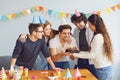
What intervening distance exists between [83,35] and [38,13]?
1061 mm

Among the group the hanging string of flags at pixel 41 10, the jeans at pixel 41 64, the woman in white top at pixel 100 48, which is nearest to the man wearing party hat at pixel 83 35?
the woman in white top at pixel 100 48

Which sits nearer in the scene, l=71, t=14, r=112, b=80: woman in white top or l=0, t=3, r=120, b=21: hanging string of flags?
l=71, t=14, r=112, b=80: woman in white top

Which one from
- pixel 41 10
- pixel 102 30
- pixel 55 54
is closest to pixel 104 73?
pixel 102 30

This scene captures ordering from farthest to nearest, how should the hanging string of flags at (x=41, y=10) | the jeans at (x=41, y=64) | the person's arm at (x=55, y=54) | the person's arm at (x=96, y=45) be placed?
the hanging string of flags at (x=41, y=10), the jeans at (x=41, y=64), the person's arm at (x=55, y=54), the person's arm at (x=96, y=45)

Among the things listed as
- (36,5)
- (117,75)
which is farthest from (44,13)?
(117,75)

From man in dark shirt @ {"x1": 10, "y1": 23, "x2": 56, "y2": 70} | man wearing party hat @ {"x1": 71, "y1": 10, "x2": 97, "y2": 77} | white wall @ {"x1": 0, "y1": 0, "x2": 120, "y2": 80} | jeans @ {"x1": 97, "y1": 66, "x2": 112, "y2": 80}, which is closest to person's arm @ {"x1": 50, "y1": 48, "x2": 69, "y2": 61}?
man in dark shirt @ {"x1": 10, "y1": 23, "x2": 56, "y2": 70}

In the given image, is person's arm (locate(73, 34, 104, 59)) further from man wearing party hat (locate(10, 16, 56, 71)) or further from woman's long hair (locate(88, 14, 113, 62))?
man wearing party hat (locate(10, 16, 56, 71))

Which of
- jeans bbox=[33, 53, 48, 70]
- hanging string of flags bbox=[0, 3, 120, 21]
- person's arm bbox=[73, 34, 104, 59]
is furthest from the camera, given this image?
hanging string of flags bbox=[0, 3, 120, 21]

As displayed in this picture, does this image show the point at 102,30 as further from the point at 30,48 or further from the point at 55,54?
the point at 30,48

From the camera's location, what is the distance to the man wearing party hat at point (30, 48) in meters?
2.67

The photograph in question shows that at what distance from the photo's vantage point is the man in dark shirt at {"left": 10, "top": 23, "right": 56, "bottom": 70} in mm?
2668

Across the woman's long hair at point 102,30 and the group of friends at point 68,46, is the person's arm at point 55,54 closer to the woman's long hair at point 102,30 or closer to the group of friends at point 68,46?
the group of friends at point 68,46

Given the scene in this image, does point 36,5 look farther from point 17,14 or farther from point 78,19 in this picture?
point 78,19

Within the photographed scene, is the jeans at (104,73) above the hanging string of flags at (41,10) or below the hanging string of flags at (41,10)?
below
